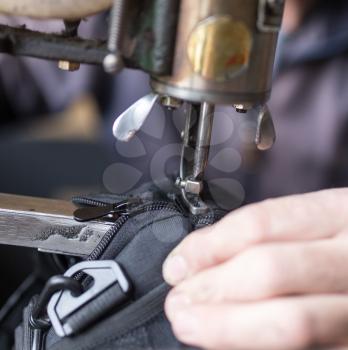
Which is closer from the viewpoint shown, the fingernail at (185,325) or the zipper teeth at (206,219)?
the fingernail at (185,325)

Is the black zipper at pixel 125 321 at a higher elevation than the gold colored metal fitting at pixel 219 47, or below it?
below

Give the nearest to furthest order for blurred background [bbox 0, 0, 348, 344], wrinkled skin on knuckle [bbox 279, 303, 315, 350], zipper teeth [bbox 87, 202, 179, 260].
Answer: wrinkled skin on knuckle [bbox 279, 303, 315, 350], zipper teeth [bbox 87, 202, 179, 260], blurred background [bbox 0, 0, 348, 344]

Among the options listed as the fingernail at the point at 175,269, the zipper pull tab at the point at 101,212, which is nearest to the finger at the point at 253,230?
the fingernail at the point at 175,269

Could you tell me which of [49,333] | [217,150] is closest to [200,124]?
[49,333]

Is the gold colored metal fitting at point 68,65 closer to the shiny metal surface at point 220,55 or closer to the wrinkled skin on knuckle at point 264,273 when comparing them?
the shiny metal surface at point 220,55

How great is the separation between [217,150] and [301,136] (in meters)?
0.15

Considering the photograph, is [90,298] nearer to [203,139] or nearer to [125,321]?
[125,321]

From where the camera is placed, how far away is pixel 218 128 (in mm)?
1009

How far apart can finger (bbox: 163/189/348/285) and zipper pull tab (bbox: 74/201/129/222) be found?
0.10 metres

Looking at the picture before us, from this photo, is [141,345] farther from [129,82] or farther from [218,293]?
[129,82]

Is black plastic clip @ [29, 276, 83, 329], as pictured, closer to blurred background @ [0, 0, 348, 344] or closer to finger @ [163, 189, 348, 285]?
finger @ [163, 189, 348, 285]

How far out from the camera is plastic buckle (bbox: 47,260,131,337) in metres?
0.37

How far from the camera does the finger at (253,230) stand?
335mm

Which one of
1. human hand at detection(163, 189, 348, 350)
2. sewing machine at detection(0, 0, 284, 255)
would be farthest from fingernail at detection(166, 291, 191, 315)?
sewing machine at detection(0, 0, 284, 255)
